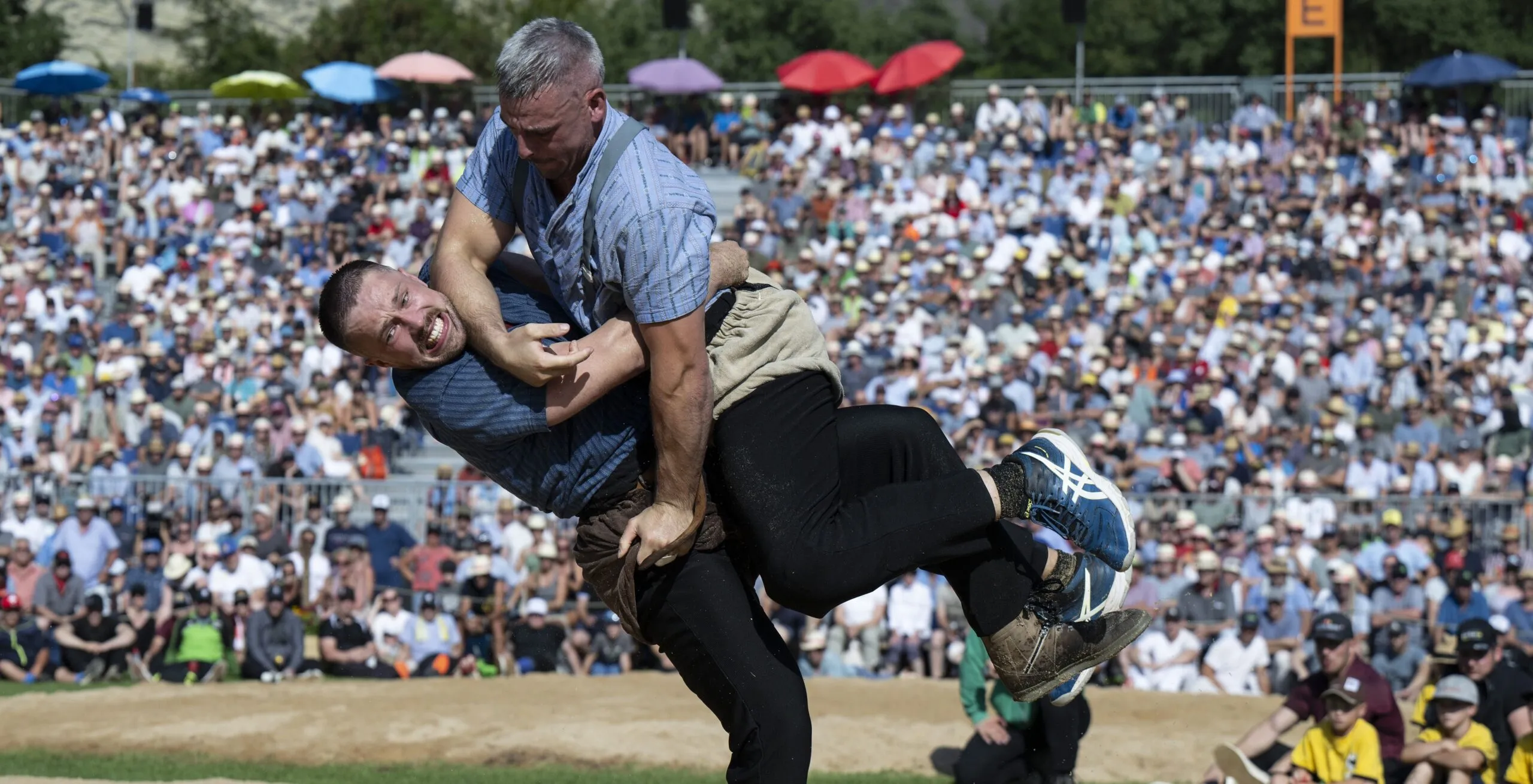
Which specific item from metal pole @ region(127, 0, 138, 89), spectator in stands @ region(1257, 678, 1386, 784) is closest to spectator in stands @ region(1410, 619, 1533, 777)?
spectator in stands @ region(1257, 678, 1386, 784)

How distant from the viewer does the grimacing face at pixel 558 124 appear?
154 inches

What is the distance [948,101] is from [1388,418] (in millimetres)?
11366

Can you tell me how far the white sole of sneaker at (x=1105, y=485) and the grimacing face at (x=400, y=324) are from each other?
5.46 ft

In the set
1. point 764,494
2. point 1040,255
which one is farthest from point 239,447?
point 764,494

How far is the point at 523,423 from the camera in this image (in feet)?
13.5

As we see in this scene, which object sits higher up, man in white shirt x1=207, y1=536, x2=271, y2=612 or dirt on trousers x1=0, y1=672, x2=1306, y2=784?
man in white shirt x1=207, y1=536, x2=271, y2=612

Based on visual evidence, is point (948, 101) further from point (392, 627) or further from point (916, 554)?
point (916, 554)

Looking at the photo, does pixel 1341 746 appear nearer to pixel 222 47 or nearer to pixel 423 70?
pixel 423 70

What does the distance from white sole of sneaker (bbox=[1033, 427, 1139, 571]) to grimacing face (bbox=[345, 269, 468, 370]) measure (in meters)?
1.66

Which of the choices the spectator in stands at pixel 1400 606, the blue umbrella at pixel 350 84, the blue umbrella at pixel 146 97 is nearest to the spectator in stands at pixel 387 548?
the spectator in stands at pixel 1400 606

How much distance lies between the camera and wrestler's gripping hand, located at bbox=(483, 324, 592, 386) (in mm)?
3975

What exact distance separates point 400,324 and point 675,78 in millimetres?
17498

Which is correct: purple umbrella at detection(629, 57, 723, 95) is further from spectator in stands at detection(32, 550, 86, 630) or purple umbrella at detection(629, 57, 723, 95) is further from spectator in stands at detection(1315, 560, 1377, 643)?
spectator in stands at detection(1315, 560, 1377, 643)

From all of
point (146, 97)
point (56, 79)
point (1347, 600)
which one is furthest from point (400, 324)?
point (56, 79)
